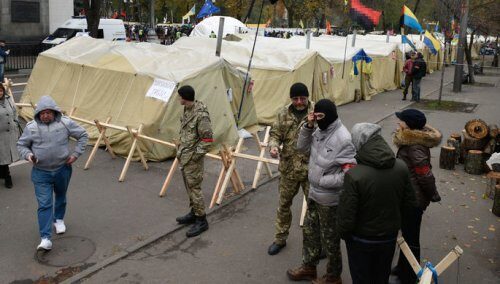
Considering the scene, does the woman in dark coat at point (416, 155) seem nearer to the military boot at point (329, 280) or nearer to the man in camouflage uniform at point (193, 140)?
the military boot at point (329, 280)

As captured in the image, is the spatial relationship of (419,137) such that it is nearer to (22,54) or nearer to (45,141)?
(45,141)

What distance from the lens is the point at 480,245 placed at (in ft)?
20.1

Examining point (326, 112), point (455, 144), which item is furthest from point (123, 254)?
point (455, 144)

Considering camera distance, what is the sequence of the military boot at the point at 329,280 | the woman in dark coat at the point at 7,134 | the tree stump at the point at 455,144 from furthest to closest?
the tree stump at the point at 455,144 → the woman in dark coat at the point at 7,134 → the military boot at the point at 329,280

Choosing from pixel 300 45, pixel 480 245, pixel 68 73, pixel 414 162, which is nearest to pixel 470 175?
pixel 480 245

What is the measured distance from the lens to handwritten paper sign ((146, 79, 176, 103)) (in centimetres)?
936

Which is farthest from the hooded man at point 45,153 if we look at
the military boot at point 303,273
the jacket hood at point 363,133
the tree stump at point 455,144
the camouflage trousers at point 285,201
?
the tree stump at point 455,144

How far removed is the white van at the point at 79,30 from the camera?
27381mm

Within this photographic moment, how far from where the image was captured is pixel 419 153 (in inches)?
184

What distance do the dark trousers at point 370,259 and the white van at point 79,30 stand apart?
25849 millimetres

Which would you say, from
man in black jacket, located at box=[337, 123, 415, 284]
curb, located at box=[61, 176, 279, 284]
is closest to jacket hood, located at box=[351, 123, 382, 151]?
man in black jacket, located at box=[337, 123, 415, 284]

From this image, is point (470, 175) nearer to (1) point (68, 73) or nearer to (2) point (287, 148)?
(2) point (287, 148)

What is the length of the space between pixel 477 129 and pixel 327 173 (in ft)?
21.4

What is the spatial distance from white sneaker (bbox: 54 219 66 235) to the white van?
2279 cm
